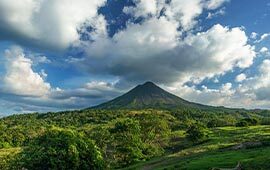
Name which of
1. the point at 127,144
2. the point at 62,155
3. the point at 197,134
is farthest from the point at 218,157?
the point at 197,134

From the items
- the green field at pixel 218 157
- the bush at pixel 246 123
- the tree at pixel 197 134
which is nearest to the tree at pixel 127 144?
the green field at pixel 218 157

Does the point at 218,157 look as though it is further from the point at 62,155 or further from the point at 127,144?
the point at 127,144

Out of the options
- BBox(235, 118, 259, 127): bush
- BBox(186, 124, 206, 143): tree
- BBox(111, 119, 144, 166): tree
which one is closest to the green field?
BBox(111, 119, 144, 166): tree

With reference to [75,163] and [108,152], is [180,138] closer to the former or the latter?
[108,152]

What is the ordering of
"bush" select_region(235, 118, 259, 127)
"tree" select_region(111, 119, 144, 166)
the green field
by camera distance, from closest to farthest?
the green field → "tree" select_region(111, 119, 144, 166) → "bush" select_region(235, 118, 259, 127)

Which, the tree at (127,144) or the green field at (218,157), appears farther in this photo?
the tree at (127,144)

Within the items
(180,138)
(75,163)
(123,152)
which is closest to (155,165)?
(123,152)

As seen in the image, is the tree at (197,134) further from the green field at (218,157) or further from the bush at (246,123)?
the bush at (246,123)

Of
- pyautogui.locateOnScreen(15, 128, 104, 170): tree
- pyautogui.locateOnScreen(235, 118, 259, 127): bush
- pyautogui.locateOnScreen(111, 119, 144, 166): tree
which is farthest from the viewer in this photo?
pyautogui.locateOnScreen(235, 118, 259, 127): bush

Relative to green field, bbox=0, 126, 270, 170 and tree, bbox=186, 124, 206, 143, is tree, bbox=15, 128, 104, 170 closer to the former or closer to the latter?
green field, bbox=0, 126, 270, 170

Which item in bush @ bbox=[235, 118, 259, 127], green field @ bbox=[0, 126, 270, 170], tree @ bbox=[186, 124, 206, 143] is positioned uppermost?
bush @ bbox=[235, 118, 259, 127]
